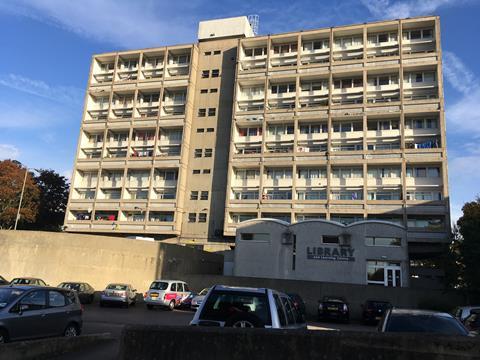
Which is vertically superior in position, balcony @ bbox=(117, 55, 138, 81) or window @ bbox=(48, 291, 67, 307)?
balcony @ bbox=(117, 55, 138, 81)

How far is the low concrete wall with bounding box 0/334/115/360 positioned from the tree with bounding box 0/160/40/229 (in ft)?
176

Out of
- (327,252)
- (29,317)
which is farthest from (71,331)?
(327,252)

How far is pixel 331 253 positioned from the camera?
1499 inches

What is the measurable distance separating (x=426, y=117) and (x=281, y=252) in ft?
80.2

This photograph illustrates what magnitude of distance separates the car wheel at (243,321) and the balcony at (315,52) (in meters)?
51.7

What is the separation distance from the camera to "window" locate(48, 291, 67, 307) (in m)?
11.0

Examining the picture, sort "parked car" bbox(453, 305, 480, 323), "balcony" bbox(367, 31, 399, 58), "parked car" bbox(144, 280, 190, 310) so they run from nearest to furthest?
"parked car" bbox(453, 305, 480, 323) < "parked car" bbox(144, 280, 190, 310) < "balcony" bbox(367, 31, 399, 58)

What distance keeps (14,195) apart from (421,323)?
5968cm

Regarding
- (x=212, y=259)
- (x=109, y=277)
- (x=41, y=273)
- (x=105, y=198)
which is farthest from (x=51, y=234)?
(x=105, y=198)

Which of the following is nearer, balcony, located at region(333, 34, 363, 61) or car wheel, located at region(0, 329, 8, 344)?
car wheel, located at region(0, 329, 8, 344)

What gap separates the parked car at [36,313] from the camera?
31.4 feet

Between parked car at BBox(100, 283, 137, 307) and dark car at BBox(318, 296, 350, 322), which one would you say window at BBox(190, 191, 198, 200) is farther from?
dark car at BBox(318, 296, 350, 322)

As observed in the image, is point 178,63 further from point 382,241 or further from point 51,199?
point 382,241

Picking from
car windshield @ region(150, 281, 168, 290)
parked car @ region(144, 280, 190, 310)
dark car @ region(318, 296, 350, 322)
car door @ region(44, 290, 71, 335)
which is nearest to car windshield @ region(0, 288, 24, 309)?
car door @ region(44, 290, 71, 335)
